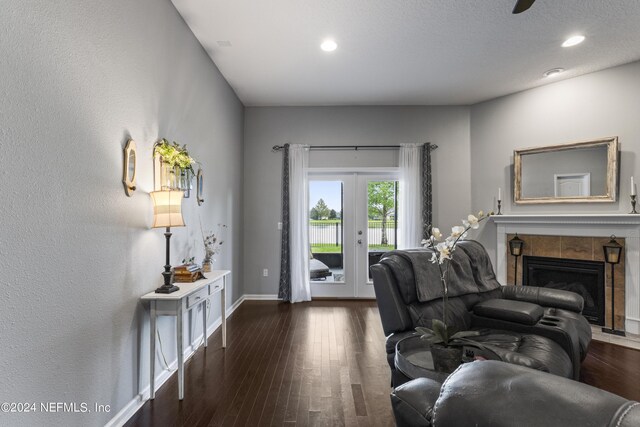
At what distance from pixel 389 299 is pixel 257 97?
3744mm

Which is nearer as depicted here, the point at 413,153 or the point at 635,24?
the point at 635,24

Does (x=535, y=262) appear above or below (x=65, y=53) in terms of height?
below

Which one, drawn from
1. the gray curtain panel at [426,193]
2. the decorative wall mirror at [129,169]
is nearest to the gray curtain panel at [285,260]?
the gray curtain panel at [426,193]

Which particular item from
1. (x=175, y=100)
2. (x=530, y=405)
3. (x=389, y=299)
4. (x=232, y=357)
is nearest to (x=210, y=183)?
(x=175, y=100)

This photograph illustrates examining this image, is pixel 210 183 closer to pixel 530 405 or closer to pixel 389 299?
pixel 389 299

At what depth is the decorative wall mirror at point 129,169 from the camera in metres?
1.99

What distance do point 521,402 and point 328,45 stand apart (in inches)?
135

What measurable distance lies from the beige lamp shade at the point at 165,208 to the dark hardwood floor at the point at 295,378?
1.28 metres

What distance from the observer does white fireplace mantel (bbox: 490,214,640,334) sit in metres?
Result: 3.46

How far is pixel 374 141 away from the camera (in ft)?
16.5

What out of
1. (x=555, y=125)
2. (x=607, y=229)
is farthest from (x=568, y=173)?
(x=607, y=229)

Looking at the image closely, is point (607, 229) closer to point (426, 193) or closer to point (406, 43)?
point (426, 193)

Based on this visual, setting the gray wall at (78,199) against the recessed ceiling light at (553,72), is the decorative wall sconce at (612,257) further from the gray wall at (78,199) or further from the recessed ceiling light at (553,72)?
the gray wall at (78,199)

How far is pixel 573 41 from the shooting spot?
320 cm
